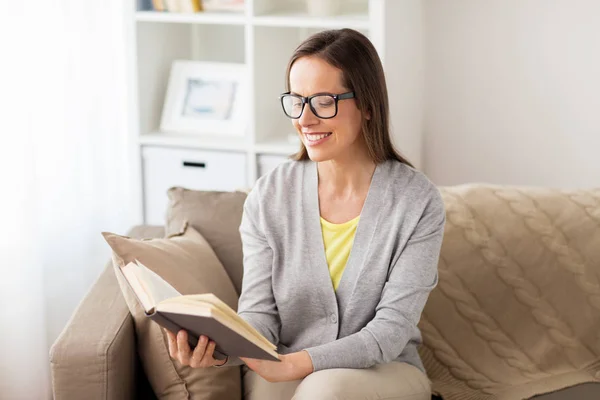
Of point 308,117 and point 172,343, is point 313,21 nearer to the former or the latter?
point 308,117

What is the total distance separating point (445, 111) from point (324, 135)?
1.47 m

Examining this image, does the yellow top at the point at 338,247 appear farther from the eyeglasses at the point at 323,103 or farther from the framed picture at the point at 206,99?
the framed picture at the point at 206,99

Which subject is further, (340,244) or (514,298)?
(514,298)

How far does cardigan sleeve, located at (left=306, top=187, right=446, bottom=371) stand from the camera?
183 centimetres

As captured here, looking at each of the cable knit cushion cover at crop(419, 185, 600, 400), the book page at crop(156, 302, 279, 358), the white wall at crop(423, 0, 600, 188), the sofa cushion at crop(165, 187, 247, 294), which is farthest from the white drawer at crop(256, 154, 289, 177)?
the book page at crop(156, 302, 279, 358)

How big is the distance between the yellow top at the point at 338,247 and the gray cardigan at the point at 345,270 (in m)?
0.02

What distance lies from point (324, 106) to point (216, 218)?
0.57m

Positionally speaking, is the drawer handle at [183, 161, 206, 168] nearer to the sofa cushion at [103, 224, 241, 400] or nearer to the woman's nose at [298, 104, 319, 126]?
the sofa cushion at [103, 224, 241, 400]

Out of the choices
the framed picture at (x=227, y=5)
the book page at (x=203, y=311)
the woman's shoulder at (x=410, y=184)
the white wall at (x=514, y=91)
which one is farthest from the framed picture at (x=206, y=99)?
the book page at (x=203, y=311)

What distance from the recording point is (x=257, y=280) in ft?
6.54

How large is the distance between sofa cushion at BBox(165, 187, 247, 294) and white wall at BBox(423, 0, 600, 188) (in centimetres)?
116

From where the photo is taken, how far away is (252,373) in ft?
6.64

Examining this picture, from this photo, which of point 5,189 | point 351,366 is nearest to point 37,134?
point 5,189

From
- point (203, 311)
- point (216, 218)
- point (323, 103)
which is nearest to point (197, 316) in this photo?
point (203, 311)
